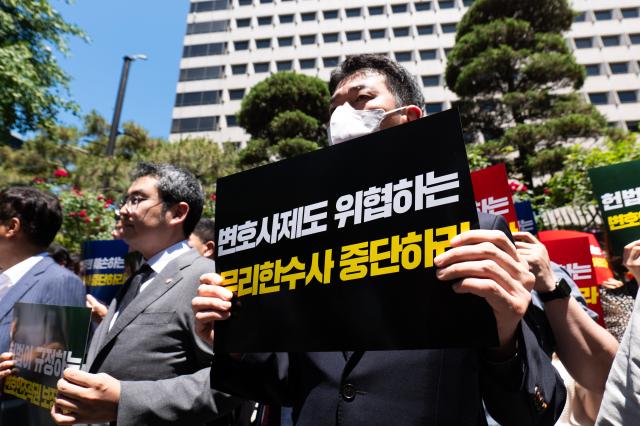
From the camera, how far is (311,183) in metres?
1.16

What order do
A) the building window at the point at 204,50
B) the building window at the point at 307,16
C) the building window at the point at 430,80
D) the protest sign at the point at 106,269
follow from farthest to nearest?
the building window at the point at 204,50 → the building window at the point at 307,16 → the building window at the point at 430,80 → the protest sign at the point at 106,269

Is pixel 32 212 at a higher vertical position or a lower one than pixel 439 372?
higher

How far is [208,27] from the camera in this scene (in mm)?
45094

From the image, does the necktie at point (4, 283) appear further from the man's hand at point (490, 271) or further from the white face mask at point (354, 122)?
the man's hand at point (490, 271)

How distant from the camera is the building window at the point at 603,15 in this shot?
123 ft

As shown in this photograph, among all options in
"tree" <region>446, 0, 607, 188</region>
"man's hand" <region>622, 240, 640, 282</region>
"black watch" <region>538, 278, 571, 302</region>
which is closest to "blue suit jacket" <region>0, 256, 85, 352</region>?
"black watch" <region>538, 278, 571, 302</region>

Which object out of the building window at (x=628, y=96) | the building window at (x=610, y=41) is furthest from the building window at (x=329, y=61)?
the building window at (x=628, y=96)

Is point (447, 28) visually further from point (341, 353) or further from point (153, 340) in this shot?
point (341, 353)

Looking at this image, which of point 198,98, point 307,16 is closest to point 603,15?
point 307,16

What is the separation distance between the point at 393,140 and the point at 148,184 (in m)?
1.80

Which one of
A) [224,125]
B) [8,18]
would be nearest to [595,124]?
[8,18]

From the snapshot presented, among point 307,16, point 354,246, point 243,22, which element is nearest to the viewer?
point 354,246

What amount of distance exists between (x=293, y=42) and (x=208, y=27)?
9.05m

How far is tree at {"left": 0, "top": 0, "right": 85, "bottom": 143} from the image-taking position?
9.65 m
